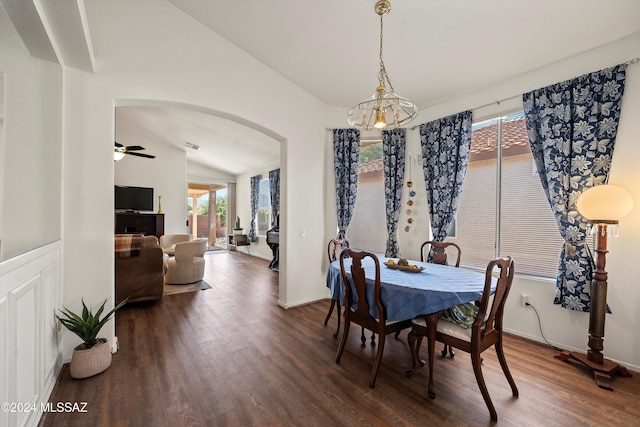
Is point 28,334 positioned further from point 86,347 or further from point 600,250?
point 600,250

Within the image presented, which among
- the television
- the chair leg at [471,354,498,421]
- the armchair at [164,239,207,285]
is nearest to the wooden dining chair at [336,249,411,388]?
the chair leg at [471,354,498,421]

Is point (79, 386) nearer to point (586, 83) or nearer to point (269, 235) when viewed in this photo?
point (269, 235)

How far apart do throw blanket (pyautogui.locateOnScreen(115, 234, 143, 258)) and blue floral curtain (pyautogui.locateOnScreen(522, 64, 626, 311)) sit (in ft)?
16.5

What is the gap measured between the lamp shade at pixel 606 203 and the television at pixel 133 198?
8387 mm

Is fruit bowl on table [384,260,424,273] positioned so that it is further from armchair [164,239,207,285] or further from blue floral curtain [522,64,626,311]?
armchair [164,239,207,285]

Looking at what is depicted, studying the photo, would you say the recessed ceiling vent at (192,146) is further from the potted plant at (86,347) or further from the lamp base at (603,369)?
the lamp base at (603,369)

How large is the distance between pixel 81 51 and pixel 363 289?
9.98 feet

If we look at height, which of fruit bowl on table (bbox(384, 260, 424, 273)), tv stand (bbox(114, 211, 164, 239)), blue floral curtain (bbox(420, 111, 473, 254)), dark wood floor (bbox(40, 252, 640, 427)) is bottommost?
dark wood floor (bbox(40, 252, 640, 427))

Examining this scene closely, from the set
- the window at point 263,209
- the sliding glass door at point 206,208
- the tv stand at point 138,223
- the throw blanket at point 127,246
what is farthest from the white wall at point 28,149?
the sliding glass door at point 206,208

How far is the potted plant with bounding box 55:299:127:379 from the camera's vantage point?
2.12m

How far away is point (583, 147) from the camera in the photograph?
98.1 inches

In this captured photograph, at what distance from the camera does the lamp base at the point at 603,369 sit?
6.96 ft

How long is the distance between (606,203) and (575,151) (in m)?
0.64

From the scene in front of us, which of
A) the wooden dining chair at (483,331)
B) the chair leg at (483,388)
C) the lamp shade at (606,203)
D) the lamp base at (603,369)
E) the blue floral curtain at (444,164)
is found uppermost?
the blue floral curtain at (444,164)
